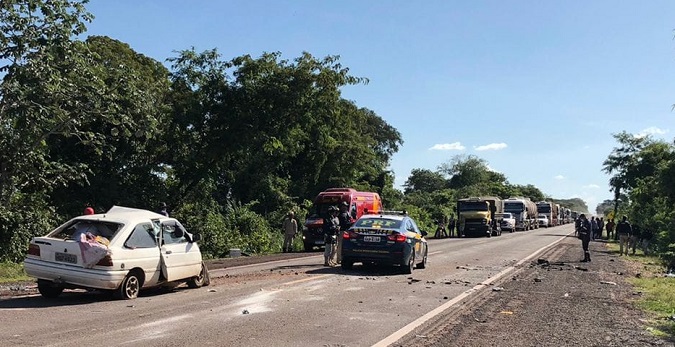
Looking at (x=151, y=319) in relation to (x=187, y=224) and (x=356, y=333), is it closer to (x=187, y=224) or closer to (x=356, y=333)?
(x=356, y=333)

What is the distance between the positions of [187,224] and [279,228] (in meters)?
8.66

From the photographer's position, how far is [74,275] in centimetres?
999

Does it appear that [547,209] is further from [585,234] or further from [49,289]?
[49,289]

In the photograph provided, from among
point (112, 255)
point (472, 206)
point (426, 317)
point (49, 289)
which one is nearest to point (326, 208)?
point (49, 289)

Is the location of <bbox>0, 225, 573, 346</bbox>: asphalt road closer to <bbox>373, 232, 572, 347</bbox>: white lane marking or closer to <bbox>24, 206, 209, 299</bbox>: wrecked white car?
<bbox>373, 232, 572, 347</bbox>: white lane marking

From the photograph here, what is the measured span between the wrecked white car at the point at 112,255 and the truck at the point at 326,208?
601 inches

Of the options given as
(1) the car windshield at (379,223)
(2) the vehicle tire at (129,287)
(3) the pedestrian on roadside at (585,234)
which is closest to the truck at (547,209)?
(3) the pedestrian on roadside at (585,234)

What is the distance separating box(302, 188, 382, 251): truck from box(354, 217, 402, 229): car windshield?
9.71 m

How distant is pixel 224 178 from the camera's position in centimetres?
3797

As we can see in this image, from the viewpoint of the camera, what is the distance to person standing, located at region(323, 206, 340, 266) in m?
17.8

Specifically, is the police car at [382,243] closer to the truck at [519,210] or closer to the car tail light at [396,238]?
the car tail light at [396,238]

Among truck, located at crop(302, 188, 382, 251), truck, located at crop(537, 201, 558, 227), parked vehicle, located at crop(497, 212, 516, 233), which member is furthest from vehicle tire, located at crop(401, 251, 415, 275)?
truck, located at crop(537, 201, 558, 227)

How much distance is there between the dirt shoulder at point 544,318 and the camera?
8.09m

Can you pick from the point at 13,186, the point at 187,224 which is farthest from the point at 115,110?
the point at 187,224
